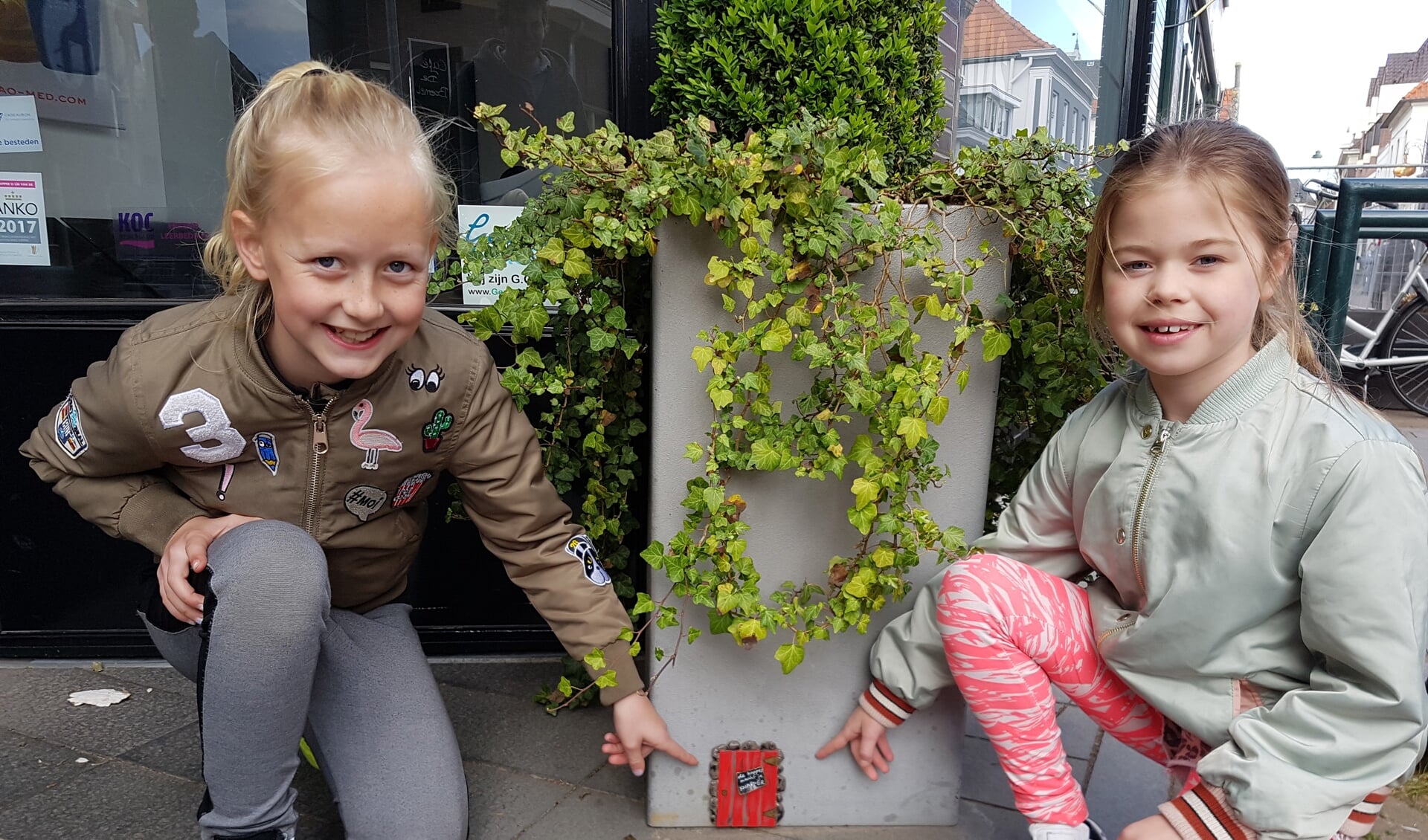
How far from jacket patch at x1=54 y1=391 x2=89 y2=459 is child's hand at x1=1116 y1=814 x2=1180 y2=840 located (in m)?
1.82

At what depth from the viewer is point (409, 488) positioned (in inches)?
73.8

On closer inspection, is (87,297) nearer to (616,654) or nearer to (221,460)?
(221,460)

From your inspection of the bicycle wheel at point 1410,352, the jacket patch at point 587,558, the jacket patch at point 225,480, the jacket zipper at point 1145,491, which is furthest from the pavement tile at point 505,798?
the bicycle wheel at point 1410,352

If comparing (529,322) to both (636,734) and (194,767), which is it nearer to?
(636,734)

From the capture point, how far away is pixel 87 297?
2.60 metres

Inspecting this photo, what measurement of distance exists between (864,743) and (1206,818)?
0.62m

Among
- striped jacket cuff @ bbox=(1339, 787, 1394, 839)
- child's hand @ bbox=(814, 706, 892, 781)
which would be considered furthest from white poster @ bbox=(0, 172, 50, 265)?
striped jacket cuff @ bbox=(1339, 787, 1394, 839)

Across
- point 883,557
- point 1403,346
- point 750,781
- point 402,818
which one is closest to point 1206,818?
point 883,557

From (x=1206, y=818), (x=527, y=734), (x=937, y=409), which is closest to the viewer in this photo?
(x=1206, y=818)

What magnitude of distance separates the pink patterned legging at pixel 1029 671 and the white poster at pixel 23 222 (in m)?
2.55

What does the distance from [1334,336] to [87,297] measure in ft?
10.2

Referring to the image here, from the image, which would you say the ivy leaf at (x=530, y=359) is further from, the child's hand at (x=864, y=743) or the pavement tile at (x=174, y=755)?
the pavement tile at (x=174, y=755)

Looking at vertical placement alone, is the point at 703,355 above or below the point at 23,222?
below

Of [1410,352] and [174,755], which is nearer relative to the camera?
[174,755]
